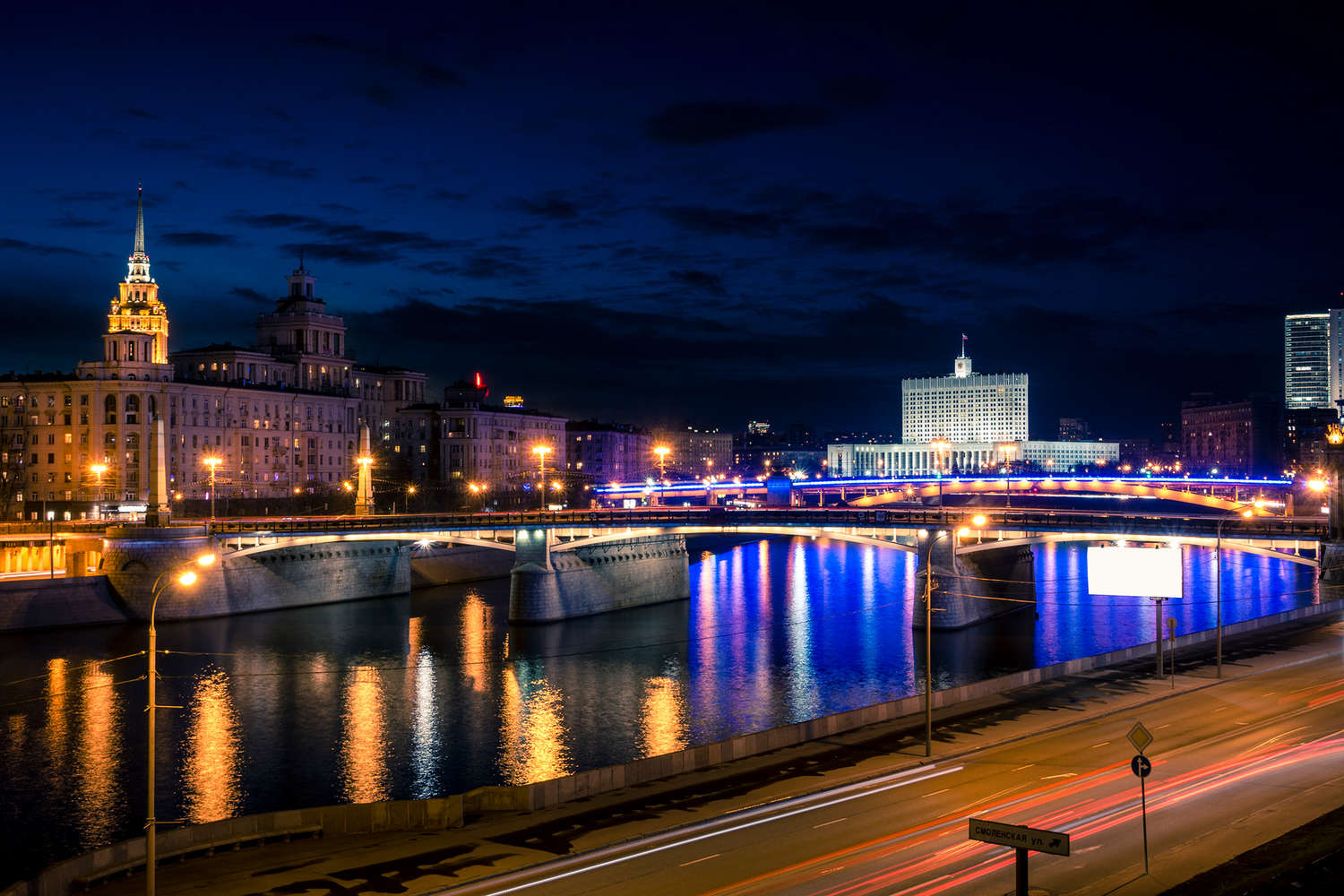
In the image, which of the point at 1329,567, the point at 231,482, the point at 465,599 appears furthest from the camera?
the point at 231,482

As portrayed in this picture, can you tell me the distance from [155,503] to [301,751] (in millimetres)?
44772

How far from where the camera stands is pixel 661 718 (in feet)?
160

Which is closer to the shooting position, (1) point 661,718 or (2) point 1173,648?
(1) point 661,718

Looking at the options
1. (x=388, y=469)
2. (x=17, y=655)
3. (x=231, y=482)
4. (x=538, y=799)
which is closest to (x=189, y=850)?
(x=538, y=799)

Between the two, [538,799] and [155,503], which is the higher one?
[155,503]

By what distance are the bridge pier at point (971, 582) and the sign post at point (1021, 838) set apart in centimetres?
4845

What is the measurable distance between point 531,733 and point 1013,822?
2327cm

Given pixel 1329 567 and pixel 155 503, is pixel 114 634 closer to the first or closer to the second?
pixel 155 503

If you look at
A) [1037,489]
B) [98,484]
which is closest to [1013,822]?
[98,484]

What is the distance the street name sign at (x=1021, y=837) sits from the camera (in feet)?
64.4

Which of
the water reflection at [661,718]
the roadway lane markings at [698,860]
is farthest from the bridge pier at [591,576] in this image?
the roadway lane markings at [698,860]

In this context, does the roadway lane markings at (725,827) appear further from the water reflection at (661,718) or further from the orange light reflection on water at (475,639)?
the orange light reflection on water at (475,639)

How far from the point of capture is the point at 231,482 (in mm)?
126750

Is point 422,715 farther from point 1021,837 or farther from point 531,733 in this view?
point 1021,837
